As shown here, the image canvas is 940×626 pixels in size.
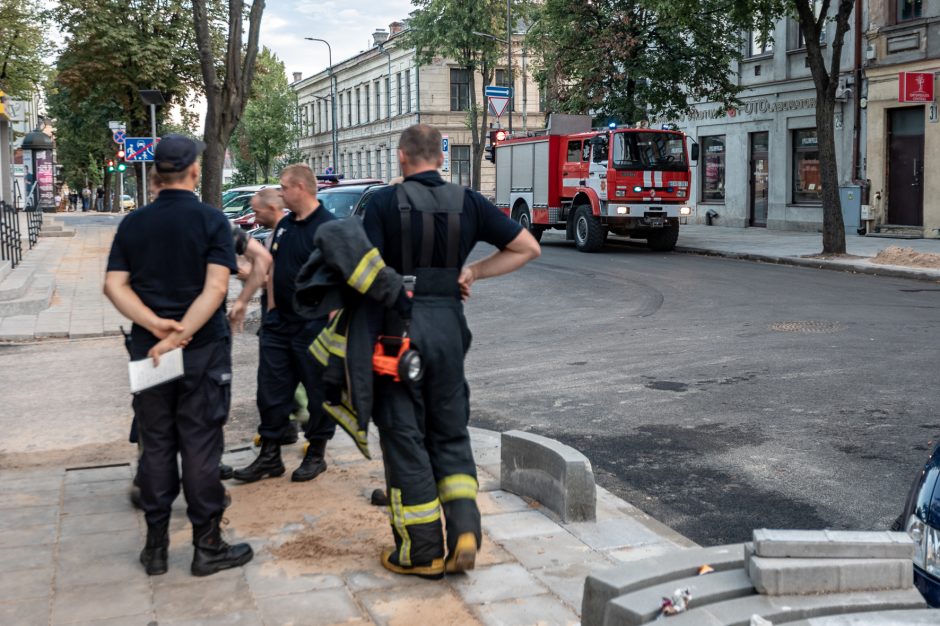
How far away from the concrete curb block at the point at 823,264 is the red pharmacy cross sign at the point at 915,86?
17.7 feet

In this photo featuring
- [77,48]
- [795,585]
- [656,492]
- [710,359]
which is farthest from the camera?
[77,48]

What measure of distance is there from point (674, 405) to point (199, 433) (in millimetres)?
4386

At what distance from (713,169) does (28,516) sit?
3095 centimetres

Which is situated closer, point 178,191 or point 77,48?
point 178,191

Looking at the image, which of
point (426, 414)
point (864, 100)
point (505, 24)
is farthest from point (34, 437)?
point (505, 24)

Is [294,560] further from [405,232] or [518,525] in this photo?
[405,232]

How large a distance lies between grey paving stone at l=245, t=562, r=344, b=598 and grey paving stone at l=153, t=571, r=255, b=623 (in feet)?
0.15

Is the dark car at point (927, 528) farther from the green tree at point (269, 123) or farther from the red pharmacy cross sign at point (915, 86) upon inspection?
the green tree at point (269, 123)

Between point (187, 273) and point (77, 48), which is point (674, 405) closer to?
point (187, 273)

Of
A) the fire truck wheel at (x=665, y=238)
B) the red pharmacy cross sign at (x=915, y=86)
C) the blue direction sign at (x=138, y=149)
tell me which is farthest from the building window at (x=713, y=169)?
the blue direction sign at (x=138, y=149)

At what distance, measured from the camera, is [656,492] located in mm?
5977

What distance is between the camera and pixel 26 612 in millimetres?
4180

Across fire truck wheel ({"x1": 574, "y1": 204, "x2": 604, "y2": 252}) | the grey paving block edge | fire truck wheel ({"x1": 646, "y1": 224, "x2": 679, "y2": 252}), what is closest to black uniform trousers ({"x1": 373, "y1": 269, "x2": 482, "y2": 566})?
the grey paving block edge

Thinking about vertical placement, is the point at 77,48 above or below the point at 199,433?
above
